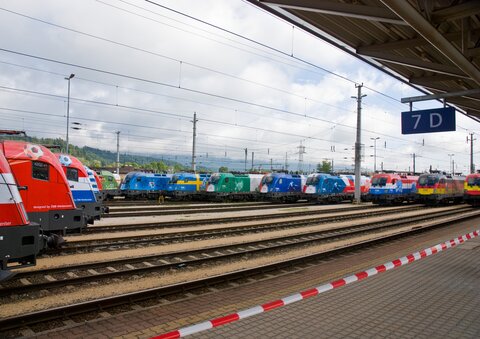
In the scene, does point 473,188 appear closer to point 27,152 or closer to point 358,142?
point 358,142

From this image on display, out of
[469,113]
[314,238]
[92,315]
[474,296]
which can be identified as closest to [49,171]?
[92,315]

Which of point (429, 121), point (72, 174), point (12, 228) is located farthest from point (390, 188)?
point (12, 228)

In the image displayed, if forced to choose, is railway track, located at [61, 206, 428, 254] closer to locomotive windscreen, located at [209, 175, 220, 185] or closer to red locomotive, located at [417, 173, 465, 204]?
locomotive windscreen, located at [209, 175, 220, 185]

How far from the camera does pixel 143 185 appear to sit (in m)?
36.2

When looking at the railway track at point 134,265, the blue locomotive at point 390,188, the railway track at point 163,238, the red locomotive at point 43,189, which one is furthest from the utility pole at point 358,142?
the red locomotive at point 43,189

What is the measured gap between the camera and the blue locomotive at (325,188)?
34466 mm

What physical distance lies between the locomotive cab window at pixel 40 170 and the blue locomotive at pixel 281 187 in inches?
1014

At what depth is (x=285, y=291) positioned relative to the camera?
695cm

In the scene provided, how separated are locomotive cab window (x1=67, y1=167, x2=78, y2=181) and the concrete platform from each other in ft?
30.6

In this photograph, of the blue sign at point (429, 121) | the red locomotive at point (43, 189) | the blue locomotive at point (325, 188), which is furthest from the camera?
the blue locomotive at point (325, 188)

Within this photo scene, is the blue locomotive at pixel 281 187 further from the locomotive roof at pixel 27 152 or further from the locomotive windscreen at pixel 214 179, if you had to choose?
the locomotive roof at pixel 27 152

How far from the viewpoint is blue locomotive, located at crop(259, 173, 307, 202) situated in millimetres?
34906

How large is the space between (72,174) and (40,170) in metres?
4.06

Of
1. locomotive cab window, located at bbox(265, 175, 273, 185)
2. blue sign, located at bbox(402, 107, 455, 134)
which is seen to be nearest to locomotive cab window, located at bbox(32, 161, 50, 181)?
blue sign, located at bbox(402, 107, 455, 134)
